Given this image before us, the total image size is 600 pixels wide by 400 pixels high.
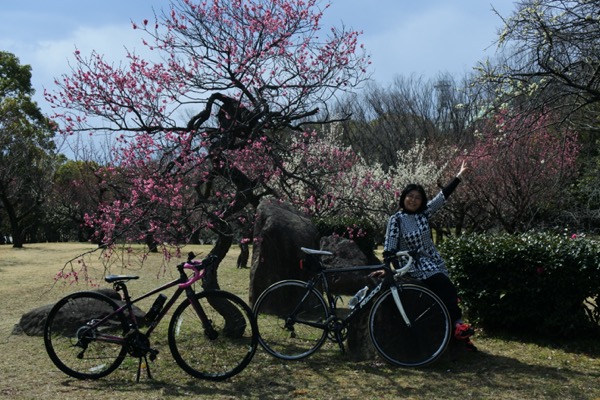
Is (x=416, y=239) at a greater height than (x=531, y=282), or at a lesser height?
greater

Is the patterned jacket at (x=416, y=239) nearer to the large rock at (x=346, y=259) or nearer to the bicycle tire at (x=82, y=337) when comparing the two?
the bicycle tire at (x=82, y=337)

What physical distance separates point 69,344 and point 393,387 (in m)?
2.87

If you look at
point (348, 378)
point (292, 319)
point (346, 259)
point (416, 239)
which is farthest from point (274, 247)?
point (346, 259)

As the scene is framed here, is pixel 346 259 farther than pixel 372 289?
Yes

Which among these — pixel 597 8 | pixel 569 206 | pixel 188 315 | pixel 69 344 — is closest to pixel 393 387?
pixel 188 315

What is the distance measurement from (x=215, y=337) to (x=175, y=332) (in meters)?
0.35

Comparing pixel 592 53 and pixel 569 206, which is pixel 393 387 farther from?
pixel 569 206

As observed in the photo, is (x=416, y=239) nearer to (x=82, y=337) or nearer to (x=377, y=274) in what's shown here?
(x=377, y=274)

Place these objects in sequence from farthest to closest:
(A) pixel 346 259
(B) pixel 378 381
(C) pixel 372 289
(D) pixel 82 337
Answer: (A) pixel 346 259
(C) pixel 372 289
(D) pixel 82 337
(B) pixel 378 381

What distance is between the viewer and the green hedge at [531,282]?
602 centimetres

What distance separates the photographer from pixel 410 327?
5137mm

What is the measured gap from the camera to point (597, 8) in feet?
23.9

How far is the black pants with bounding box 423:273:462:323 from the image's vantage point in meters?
5.25

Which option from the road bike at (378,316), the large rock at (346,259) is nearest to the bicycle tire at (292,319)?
the road bike at (378,316)
